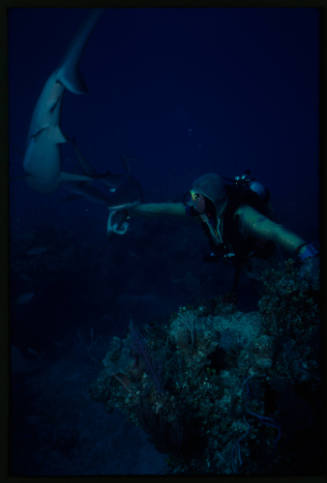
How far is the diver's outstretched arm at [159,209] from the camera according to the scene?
3.47 metres

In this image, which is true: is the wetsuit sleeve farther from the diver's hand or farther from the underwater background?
the diver's hand

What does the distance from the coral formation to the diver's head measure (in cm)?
95

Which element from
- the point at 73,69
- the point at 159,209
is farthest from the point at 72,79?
the point at 159,209

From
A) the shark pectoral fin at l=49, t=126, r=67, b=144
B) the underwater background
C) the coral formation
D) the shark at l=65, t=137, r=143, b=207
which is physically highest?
the shark pectoral fin at l=49, t=126, r=67, b=144

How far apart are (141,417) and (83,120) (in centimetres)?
8036

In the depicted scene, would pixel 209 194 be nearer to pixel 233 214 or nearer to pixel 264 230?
pixel 233 214

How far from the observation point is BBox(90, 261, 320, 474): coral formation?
1.93 m

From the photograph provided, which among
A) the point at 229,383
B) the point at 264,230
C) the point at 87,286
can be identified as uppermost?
the point at 264,230

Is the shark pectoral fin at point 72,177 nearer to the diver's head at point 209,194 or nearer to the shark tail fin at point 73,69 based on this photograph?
the shark tail fin at point 73,69

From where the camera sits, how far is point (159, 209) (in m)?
3.60

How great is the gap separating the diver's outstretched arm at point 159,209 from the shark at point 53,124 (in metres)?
0.94

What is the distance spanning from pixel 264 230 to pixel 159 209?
5.47 ft

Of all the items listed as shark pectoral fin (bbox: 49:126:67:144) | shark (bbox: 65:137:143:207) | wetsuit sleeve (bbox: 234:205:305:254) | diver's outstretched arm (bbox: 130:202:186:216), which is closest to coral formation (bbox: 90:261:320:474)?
wetsuit sleeve (bbox: 234:205:305:254)

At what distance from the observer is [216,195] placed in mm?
2758
